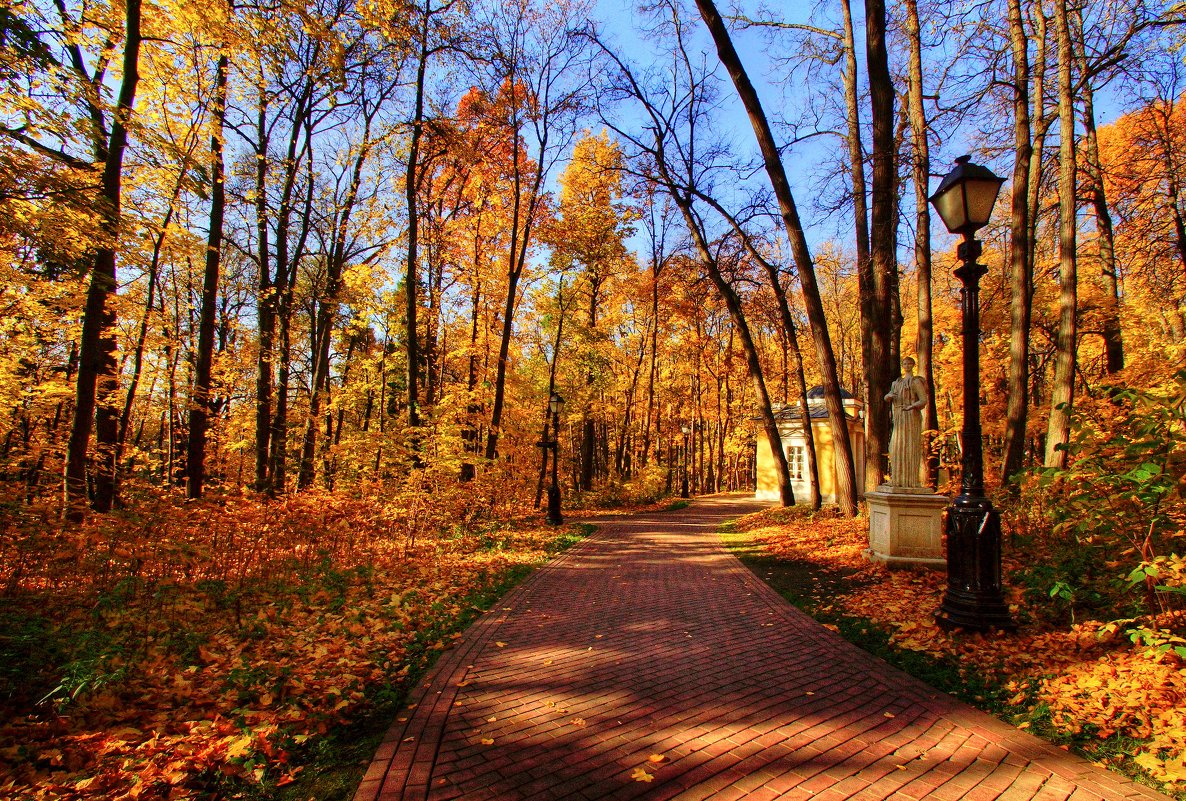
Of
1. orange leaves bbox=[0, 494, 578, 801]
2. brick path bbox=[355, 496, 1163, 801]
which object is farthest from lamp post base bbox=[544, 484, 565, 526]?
brick path bbox=[355, 496, 1163, 801]

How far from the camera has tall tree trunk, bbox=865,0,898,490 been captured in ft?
28.1

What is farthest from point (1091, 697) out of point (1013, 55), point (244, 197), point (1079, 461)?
point (244, 197)

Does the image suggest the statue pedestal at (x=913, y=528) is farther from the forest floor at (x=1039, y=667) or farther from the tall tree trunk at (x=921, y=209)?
the tall tree trunk at (x=921, y=209)

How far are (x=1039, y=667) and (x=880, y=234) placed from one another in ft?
23.2

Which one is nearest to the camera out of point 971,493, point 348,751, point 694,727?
point 348,751

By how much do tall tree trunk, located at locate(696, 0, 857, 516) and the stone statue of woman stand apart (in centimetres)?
389

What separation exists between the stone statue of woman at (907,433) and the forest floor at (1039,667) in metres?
1.27

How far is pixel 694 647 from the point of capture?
479 centimetres

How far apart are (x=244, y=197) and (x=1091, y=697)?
53.4ft

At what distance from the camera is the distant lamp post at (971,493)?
4.53 metres

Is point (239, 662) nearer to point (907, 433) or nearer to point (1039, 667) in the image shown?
point (1039, 667)

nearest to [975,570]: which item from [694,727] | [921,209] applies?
[694,727]

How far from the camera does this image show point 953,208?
15.6 feet

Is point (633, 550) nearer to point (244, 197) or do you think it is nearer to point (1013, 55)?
point (1013, 55)
